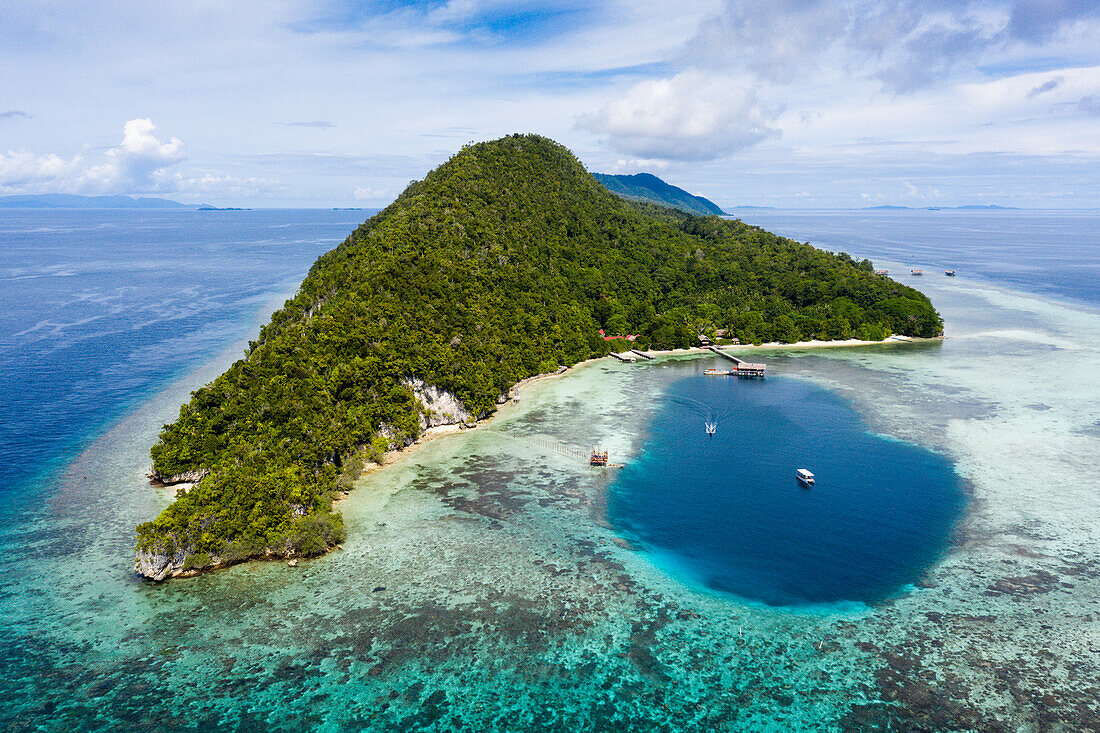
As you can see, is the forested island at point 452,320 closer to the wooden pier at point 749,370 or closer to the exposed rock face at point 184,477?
the exposed rock face at point 184,477

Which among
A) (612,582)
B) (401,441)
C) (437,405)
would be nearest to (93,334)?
(437,405)

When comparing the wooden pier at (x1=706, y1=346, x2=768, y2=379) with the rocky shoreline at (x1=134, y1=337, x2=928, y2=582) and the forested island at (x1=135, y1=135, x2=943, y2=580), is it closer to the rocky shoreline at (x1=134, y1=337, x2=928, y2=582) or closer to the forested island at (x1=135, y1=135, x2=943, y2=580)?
the rocky shoreline at (x1=134, y1=337, x2=928, y2=582)

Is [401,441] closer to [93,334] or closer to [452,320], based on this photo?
[452,320]

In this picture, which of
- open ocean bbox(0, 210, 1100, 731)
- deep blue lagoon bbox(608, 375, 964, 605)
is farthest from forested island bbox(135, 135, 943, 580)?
deep blue lagoon bbox(608, 375, 964, 605)

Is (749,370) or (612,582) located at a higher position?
(749,370)

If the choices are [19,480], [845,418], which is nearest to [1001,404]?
[845,418]

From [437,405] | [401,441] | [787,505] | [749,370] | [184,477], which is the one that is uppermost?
[749,370]

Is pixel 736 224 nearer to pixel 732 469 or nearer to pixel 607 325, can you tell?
pixel 607 325
